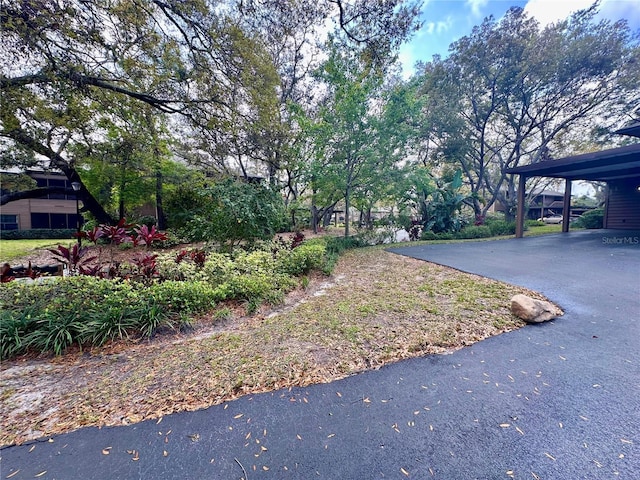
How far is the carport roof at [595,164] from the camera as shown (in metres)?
7.82

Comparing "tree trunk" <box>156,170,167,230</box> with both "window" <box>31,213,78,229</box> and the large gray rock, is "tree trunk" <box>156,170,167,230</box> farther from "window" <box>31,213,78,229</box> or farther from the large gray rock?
the large gray rock

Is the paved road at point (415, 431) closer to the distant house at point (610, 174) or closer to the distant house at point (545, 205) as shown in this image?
the distant house at point (610, 174)

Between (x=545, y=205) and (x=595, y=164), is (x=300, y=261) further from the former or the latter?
(x=545, y=205)

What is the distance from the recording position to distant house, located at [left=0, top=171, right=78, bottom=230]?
646 inches

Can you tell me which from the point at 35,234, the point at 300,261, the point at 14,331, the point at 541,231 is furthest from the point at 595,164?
the point at 35,234

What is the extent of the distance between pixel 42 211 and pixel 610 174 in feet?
106

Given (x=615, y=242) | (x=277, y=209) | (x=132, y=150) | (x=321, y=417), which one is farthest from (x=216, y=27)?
(x=615, y=242)

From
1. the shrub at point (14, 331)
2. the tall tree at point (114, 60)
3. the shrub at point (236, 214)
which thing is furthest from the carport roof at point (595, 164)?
the shrub at point (14, 331)

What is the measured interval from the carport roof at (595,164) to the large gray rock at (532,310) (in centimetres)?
814

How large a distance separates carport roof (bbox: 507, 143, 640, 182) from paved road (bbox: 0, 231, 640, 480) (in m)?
8.68

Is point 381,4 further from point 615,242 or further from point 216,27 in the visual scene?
point 615,242

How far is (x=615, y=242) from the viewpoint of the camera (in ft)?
29.1

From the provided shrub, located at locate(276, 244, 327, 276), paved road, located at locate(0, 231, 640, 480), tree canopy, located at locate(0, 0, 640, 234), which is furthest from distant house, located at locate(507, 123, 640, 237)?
shrub, located at locate(276, 244, 327, 276)

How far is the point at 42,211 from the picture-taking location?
56.5 feet
